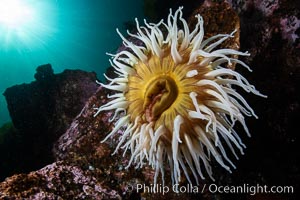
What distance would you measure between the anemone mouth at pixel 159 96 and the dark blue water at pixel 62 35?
13816 millimetres

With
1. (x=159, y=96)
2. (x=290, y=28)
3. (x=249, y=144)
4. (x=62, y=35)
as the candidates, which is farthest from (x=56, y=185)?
(x=62, y=35)

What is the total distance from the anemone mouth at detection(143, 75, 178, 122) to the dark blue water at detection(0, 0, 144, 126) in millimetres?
13816

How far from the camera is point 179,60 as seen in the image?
9.20ft

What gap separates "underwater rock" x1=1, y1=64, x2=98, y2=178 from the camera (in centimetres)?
706

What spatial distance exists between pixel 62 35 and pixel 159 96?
59.4 metres

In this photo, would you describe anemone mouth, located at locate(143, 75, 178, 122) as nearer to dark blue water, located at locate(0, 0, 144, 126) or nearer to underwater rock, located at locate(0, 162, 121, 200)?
underwater rock, located at locate(0, 162, 121, 200)

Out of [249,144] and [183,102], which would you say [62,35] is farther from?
[183,102]

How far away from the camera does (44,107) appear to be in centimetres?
776

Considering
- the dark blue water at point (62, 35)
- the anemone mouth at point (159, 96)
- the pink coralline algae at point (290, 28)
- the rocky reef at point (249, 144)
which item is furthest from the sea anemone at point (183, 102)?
the dark blue water at point (62, 35)

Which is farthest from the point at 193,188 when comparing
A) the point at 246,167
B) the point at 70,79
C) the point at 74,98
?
the point at 70,79

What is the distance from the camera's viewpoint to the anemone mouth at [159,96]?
8.98ft

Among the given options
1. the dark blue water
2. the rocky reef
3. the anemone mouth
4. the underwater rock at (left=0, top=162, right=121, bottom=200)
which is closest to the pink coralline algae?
the rocky reef

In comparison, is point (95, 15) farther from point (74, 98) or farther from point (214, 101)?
point (214, 101)

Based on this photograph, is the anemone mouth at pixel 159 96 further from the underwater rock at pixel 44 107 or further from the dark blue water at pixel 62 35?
the dark blue water at pixel 62 35
